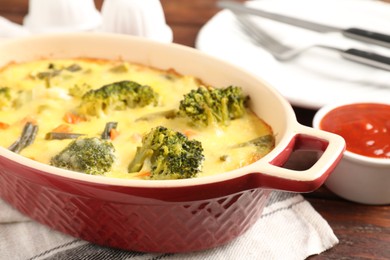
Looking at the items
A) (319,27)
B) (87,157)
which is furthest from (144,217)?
(319,27)

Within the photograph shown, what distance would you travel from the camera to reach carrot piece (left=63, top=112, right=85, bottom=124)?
6.55ft

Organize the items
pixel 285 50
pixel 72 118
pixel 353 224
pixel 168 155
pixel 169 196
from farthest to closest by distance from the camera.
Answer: pixel 285 50
pixel 72 118
pixel 353 224
pixel 168 155
pixel 169 196

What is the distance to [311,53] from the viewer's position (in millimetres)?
2898

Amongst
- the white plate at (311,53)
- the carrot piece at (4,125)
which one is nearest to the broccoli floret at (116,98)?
the carrot piece at (4,125)

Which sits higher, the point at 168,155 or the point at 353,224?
the point at 168,155

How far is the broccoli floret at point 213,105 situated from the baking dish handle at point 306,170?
1.02 ft

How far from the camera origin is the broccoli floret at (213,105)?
6.41 ft

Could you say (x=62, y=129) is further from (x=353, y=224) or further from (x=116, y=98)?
(x=353, y=224)

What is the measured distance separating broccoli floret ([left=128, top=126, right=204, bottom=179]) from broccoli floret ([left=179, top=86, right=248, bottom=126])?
0.16 metres

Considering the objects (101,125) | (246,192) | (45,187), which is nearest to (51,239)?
(45,187)

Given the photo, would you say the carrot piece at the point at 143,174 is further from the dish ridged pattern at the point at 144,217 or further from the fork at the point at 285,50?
the fork at the point at 285,50

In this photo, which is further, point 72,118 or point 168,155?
point 72,118

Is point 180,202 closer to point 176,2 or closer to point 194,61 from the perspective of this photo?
point 194,61

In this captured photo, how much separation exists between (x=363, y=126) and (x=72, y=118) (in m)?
0.90
